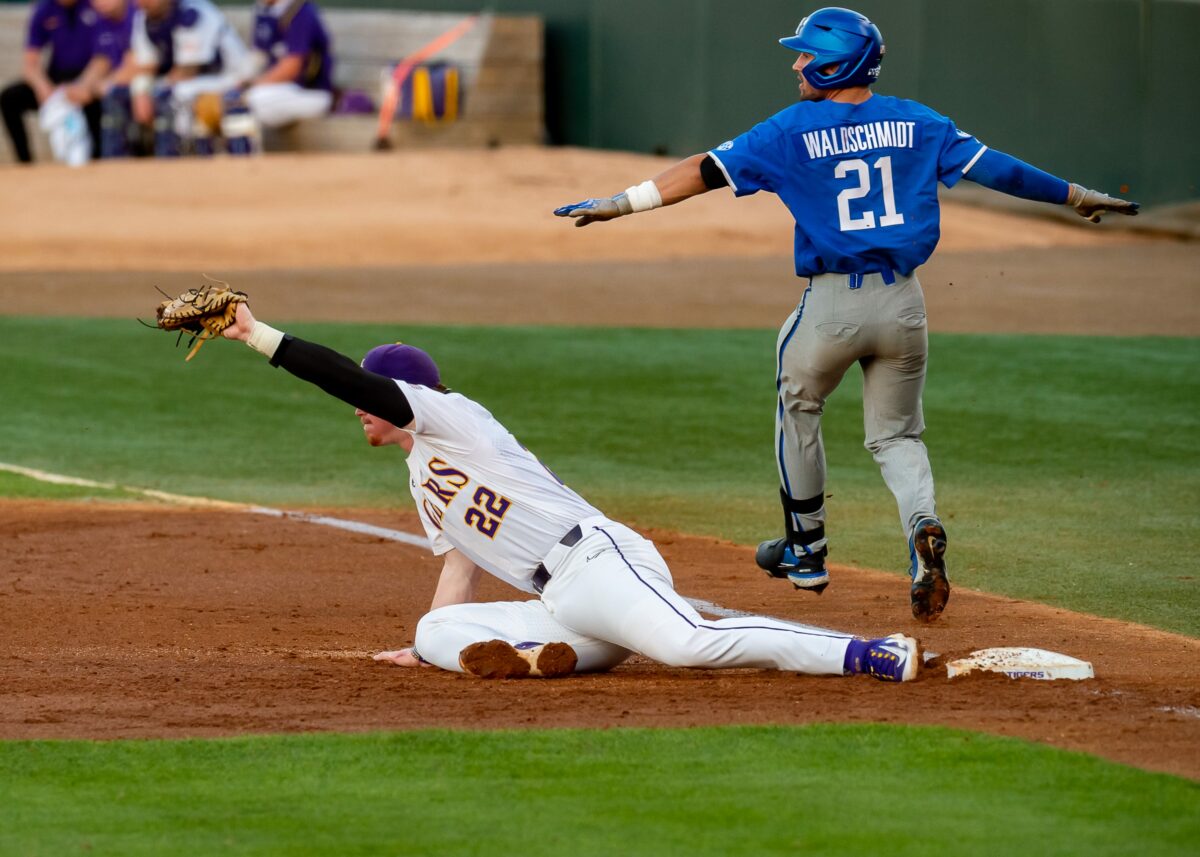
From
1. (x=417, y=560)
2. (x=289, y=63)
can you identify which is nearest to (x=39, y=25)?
(x=289, y=63)

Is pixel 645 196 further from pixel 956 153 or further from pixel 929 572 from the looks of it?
pixel 929 572

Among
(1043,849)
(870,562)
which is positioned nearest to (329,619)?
(870,562)

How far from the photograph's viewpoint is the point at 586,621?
223 inches

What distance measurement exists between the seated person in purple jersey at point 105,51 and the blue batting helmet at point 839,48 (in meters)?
15.3

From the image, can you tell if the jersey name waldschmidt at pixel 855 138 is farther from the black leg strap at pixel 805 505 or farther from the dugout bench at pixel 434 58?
the dugout bench at pixel 434 58

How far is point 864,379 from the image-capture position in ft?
22.7

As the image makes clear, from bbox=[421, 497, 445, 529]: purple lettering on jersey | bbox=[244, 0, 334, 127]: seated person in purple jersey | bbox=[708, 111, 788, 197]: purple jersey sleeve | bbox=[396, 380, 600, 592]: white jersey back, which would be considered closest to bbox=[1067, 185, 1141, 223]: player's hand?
bbox=[708, 111, 788, 197]: purple jersey sleeve

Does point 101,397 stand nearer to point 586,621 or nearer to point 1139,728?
point 586,621

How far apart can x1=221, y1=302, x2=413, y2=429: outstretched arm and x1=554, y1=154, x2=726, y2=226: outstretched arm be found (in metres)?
1.28

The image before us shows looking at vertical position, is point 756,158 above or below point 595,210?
above

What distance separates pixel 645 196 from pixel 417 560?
236cm

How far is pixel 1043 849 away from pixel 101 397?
9.27 meters

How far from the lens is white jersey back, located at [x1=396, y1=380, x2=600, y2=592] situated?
18.8 ft

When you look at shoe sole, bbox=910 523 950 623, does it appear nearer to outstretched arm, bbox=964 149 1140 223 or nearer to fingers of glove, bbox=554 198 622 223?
outstretched arm, bbox=964 149 1140 223
